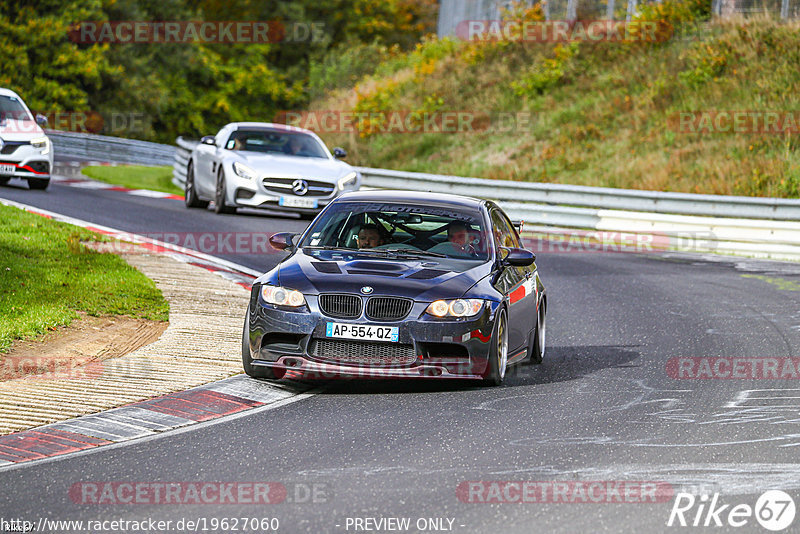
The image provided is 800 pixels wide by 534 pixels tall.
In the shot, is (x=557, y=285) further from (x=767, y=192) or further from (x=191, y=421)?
(x=767, y=192)

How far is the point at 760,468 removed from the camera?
6.76 m

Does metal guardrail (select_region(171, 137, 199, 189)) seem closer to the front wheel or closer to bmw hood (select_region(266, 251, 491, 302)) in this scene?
the front wheel

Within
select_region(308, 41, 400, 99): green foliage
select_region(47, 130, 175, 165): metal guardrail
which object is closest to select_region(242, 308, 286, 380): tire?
select_region(47, 130, 175, 165): metal guardrail

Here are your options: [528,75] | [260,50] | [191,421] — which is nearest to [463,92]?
[528,75]

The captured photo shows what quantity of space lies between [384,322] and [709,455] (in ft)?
8.38

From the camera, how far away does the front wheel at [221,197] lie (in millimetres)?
21188

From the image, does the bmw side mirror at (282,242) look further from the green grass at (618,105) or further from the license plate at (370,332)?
the green grass at (618,105)

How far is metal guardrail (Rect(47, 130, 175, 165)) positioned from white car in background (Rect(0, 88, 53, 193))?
15.0 m

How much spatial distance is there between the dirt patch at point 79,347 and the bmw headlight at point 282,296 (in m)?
1.37

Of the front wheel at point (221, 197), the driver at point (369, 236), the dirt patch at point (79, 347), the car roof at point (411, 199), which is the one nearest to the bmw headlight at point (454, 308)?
the driver at point (369, 236)

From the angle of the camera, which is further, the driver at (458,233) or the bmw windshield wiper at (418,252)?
the driver at (458,233)

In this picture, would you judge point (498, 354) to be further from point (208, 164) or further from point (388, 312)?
point (208, 164)

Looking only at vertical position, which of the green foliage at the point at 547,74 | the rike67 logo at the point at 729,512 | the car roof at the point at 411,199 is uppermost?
the green foliage at the point at 547,74

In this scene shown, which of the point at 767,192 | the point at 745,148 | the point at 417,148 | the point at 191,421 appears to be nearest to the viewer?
the point at 191,421
